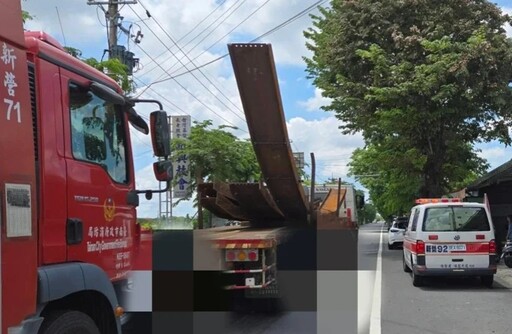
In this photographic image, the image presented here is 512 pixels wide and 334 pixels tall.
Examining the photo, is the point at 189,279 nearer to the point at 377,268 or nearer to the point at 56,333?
the point at 56,333

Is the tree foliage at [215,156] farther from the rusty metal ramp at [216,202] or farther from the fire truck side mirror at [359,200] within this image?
the rusty metal ramp at [216,202]

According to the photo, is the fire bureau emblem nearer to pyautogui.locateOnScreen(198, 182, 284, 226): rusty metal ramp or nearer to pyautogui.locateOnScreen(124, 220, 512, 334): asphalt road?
pyautogui.locateOnScreen(124, 220, 512, 334): asphalt road

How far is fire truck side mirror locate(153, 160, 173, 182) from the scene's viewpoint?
16.5 feet

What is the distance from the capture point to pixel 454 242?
39.2 ft

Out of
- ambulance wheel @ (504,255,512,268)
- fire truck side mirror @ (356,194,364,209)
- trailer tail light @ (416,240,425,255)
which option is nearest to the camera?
trailer tail light @ (416,240,425,255)

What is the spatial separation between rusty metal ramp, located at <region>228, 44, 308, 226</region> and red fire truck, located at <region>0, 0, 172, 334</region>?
3.55 meters

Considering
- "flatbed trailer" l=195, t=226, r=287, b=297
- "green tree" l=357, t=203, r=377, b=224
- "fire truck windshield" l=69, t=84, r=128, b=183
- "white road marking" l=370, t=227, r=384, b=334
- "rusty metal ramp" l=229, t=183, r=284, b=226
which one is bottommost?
"green tree" l=357, t=203, r=377, b=224

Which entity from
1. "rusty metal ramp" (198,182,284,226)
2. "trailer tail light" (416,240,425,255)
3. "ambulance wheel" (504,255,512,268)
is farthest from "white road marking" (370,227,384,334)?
"ambulance wheel" (504,255,512,268)

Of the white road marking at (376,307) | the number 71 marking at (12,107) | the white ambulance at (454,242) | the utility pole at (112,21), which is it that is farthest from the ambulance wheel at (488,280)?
the utility pole at (112,21)

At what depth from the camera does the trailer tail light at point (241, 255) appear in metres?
7.99

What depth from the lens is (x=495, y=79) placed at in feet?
62.8

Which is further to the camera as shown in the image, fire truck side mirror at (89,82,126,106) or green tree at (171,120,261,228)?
green tree at (171,120,261,228)

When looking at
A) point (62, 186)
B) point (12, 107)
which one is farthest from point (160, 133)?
point (12, 107)

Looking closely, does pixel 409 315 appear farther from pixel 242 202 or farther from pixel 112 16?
pixel 112 16
